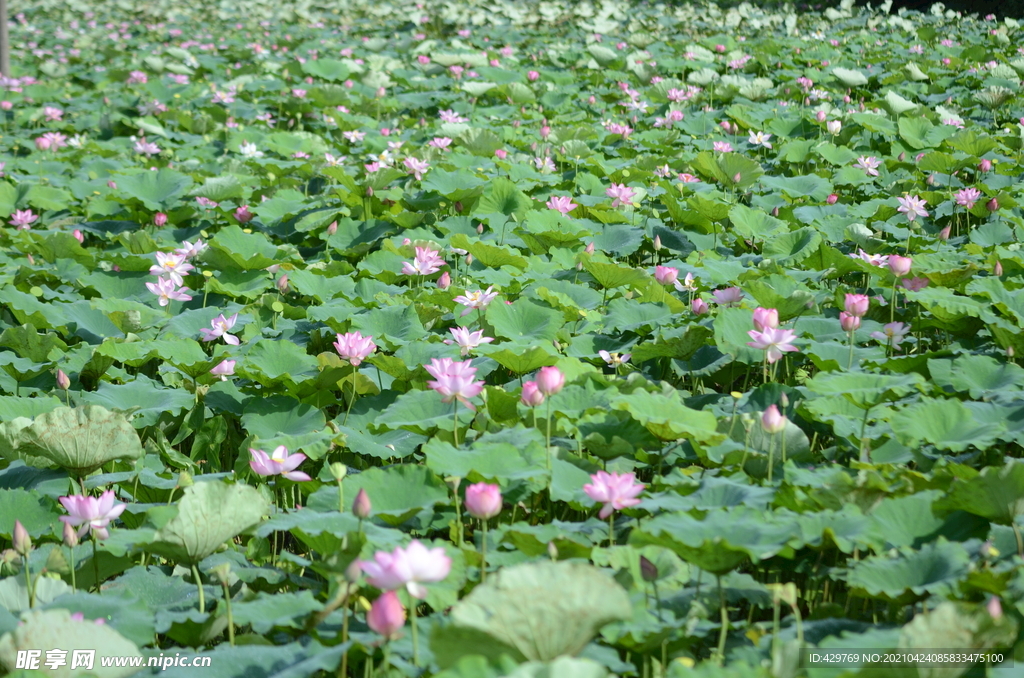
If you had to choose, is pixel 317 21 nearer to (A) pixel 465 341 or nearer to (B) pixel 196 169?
(B) pixel 196 169

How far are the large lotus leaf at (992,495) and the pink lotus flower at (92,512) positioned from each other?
1.36 meters

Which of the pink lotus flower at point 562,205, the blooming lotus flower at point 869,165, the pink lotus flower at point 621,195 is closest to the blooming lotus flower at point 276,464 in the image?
the pink lotus flower at point 562,205

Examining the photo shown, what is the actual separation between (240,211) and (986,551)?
2992 mm

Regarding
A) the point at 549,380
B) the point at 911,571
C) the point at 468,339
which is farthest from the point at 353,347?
the point at 911,571

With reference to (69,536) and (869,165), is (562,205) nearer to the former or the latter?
(869,165)

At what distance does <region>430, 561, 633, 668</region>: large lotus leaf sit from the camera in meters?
0.97

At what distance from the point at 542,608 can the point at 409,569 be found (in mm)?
182

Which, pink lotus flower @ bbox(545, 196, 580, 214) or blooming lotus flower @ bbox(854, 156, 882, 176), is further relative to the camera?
blooming lotus flower @ bbox(854, 156, 882, 176)

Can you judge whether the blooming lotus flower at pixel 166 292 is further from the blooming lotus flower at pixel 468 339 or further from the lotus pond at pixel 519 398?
the blooming lotus flower at pixel 468 339

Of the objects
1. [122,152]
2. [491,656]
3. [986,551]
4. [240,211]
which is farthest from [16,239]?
[986,551]

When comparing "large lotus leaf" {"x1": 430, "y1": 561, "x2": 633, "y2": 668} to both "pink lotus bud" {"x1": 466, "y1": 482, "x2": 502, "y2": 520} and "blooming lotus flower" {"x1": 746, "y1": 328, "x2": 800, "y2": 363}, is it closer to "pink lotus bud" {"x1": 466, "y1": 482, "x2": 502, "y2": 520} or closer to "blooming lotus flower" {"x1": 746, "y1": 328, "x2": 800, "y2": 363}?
"pink lotus bud" {"x1": 466, "y1": 482, "x2": 502, "y2": 520}

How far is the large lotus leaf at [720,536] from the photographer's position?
1153 mm

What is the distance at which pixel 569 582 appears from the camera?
98 cm

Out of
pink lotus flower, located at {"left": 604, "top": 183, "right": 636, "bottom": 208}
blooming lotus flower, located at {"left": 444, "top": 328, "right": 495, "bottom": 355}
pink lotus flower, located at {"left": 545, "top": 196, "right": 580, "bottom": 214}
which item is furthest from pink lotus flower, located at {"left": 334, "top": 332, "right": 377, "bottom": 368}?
pink lotus flower, located at {"left": 604, "top": 183, "right": 636, "bottom": 208}
